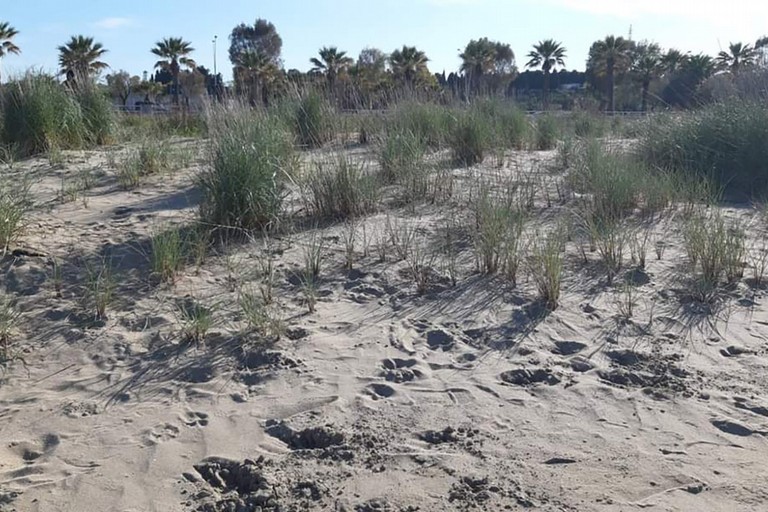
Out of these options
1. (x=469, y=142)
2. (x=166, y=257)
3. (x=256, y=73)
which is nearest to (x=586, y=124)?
(x=469, y=142)

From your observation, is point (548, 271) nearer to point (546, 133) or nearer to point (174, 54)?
point (546, 133)

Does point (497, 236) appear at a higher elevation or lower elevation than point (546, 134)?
lower

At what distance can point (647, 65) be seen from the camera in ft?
100

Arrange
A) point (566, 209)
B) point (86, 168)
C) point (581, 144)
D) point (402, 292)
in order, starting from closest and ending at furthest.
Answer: point (402, 292) < point (566, 209) < point (86, 168) < point (581, 144)

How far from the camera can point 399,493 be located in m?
3.61

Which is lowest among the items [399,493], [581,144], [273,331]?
[399,493]

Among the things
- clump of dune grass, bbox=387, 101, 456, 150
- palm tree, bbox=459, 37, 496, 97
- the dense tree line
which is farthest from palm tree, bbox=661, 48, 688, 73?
clump of dune grass, bbox=387, 101, 456, 150

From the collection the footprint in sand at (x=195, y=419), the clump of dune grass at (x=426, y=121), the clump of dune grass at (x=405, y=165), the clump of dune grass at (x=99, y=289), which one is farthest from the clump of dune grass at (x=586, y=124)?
the footprint in sand at (x=195, y=419)

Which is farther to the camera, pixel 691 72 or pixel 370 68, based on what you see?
pixel 691 72

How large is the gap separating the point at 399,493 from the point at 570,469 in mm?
774

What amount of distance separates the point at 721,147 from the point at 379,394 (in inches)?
290

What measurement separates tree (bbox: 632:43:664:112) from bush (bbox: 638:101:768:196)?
1982 centimetres

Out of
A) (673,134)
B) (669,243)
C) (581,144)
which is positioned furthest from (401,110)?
(669,243)

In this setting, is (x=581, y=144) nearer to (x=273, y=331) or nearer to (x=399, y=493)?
(x=273, y=331)
